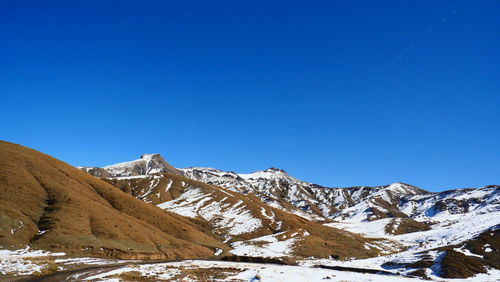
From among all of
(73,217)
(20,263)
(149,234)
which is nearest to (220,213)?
(149,234)

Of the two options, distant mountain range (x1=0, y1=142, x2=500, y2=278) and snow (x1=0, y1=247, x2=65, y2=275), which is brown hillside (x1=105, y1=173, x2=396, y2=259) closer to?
distant mountain range (x1=0, y1=142, x2=500, y2=278)

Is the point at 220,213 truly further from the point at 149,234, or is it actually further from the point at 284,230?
the point at 149,234

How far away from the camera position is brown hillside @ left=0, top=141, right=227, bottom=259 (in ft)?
233

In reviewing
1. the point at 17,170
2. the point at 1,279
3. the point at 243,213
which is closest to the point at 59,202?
the point at 17,170

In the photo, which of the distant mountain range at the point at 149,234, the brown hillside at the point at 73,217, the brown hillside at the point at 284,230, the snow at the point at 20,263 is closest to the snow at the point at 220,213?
the brown hillside at the point at 284,230

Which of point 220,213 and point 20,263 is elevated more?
point 220,213

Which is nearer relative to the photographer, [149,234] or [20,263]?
[20,263]

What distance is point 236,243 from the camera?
124125mm

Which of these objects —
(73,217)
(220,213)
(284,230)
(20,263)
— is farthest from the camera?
(220,213)

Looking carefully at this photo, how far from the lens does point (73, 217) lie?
82.4 meters

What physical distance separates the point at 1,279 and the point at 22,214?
46.1 m

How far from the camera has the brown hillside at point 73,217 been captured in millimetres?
71062

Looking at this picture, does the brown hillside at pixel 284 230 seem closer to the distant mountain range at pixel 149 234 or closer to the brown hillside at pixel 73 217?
the distant mountain range at pixel 149 234

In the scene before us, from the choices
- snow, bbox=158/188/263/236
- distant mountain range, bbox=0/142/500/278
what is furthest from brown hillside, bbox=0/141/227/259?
snow, bbox=158/188/263/236
